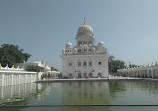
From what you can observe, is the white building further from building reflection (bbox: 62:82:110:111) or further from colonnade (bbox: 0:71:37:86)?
building reflection (bbox: 62:82:110:111)

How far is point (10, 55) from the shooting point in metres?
45.0

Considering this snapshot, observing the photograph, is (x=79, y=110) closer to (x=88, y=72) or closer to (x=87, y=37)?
(x=88, y=72)

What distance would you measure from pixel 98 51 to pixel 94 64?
3.77 meters

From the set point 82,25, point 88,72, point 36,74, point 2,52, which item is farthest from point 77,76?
point 2,52

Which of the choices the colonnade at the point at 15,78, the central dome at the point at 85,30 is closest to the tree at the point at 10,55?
the colonnade at the point at 15,78

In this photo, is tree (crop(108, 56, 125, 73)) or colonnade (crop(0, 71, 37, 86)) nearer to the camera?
colonnade (crop(0, 71, 37, 86))

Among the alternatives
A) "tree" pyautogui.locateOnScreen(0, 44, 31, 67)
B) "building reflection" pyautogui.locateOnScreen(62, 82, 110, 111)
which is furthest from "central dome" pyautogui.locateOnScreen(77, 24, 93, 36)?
"building reflection" pyautogui.locateOnScreen(62, 82, 110, 111)

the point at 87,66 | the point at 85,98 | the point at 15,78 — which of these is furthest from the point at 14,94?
the point at 87,66

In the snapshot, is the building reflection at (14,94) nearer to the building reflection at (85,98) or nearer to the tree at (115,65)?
the building reflection at (85,98)

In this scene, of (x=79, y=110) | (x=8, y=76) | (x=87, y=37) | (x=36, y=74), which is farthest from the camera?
(x=87, y=37)

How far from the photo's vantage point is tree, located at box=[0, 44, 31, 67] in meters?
42.4

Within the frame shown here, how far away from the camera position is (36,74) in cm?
3625

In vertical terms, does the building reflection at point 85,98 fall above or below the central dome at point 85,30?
below

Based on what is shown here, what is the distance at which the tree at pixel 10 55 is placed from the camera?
42447 millimetres
